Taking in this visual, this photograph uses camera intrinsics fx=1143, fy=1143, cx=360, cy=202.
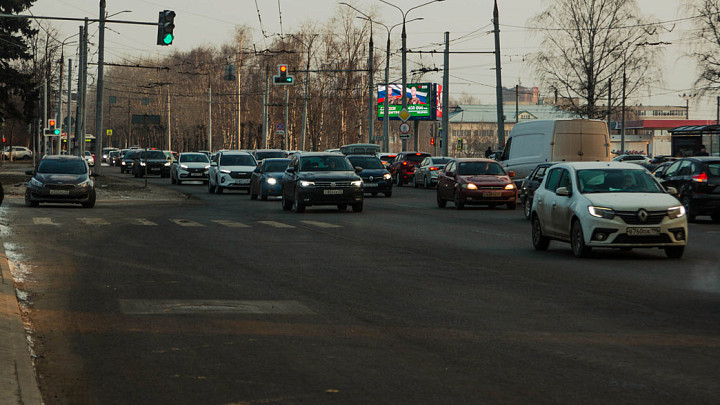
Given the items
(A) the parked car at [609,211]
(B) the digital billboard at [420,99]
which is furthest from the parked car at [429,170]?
(B) the digital billboard at [420,99]

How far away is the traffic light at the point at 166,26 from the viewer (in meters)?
33.5

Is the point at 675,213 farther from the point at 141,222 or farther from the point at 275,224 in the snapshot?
the point at 141,222

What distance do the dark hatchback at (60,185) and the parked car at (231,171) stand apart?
38.8 ft

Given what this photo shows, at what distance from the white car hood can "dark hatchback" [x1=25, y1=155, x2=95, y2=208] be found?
60.7 feet

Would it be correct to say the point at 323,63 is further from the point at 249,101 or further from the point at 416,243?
the point at 416,243

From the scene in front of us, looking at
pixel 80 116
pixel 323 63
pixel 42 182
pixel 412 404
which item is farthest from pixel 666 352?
pixel 323 63

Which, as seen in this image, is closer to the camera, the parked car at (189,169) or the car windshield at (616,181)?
the car windshield at (616,181)

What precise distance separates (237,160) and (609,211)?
3054 cm

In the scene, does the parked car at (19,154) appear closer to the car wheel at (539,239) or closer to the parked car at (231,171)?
the parked car at (231,171)

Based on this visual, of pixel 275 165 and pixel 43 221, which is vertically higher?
pixel 275 165

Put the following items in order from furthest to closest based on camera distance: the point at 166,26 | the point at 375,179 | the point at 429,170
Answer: the point at 429,170
the point at 375,179
the point at 166,26

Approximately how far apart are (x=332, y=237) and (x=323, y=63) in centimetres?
7956

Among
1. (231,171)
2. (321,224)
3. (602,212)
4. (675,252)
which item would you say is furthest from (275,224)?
(231,171)

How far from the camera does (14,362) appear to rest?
7.71 meters
